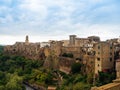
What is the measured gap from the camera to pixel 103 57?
2752 centimetres

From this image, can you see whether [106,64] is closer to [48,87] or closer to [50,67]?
[48,87]

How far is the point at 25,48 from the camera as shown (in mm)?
52969

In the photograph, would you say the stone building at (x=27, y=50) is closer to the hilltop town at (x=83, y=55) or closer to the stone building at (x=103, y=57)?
the hilltop town at (x=83, y=55)

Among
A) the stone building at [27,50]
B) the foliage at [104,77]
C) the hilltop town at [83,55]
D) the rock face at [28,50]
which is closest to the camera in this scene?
the foliage at [104,77]

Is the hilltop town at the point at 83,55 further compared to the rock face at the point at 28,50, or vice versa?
the rock face at the point at 28,50

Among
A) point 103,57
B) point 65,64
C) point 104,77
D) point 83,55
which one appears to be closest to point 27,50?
point 65,64

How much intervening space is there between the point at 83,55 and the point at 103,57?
4951mm

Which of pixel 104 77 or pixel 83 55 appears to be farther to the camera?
pixel 83 55

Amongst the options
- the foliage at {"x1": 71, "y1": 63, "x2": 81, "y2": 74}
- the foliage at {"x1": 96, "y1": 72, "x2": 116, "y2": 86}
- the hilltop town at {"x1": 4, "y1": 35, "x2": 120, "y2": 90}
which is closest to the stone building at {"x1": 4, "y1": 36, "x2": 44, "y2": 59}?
the hilltop town at {"x1": 4, "y1": 35, "x2": 120, "y2": 90}

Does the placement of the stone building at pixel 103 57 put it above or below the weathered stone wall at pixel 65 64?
above

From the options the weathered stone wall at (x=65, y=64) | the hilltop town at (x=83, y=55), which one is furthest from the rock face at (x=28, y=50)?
the weathered stone wall at (x=65, y=64)

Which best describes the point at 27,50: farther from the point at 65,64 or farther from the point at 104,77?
the point at 104,77

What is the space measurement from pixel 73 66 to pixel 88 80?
4681 millimetres

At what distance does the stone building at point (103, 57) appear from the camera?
2744 cm
